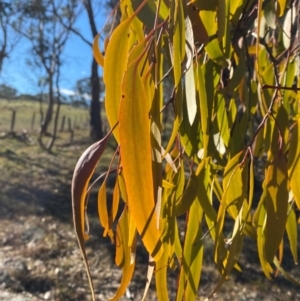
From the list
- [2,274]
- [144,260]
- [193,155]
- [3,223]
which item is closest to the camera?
[193,155]

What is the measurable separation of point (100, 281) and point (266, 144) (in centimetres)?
217

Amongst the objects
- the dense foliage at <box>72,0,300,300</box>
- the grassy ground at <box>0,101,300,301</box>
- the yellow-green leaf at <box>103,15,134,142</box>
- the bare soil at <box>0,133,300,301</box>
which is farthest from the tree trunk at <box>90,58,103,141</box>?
the yellow-green leaf at <box>103,15,134,142</box>

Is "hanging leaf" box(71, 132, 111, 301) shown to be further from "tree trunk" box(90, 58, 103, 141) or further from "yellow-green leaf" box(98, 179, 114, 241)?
"tree trunk" box(90, 58, 103, 141)

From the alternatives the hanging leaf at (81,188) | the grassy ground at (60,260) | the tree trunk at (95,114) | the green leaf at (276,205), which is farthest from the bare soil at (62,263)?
the tree trunk at (95,114)

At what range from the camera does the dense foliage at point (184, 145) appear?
0.39 metres

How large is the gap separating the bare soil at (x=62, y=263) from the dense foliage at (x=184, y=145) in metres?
1.90

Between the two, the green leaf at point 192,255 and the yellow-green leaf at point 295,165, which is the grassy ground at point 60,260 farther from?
the yellow-green leaf at point 295,165

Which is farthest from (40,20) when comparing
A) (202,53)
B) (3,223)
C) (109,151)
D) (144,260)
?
(202,53)

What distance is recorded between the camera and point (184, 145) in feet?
2.12

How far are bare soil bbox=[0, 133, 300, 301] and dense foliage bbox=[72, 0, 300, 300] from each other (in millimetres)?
1899

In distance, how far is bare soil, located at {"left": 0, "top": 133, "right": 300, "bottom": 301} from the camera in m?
2.60

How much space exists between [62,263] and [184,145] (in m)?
2.42

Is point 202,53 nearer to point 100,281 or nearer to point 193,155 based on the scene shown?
point 193,155

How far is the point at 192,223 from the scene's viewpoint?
66 centimetres
